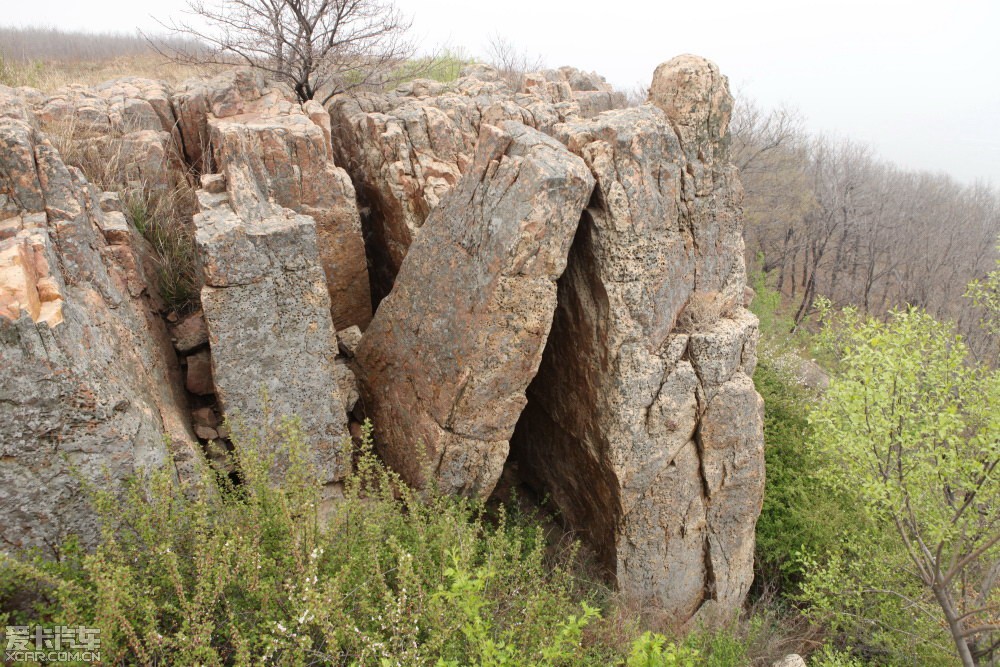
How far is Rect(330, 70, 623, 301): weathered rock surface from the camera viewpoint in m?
7.87

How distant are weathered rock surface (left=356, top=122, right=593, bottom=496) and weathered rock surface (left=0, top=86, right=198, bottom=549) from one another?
7.05 feet

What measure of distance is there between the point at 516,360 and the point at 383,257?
3231 millimetres

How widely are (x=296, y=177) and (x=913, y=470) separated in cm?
786

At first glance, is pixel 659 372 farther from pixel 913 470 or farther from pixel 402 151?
pixel 402 151

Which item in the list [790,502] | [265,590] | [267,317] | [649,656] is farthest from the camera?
[790,502]

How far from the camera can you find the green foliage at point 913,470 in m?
6.65

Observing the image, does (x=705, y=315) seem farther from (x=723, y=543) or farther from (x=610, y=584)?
(x=610, y=584)

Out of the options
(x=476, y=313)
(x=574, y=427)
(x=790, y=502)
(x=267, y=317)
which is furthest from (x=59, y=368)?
(x=790, y=502)

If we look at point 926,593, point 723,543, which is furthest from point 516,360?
point 926,593

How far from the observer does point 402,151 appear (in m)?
8.02

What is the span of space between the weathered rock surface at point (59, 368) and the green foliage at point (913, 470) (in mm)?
7144

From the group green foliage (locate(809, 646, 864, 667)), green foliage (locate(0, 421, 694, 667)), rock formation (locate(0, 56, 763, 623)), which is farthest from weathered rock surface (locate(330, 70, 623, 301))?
green foliage (locate(809, 646, 864, 667))

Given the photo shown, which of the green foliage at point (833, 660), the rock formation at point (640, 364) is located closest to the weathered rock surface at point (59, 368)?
→ the rock formation at point (640, 364)

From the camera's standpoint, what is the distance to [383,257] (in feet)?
27.4
